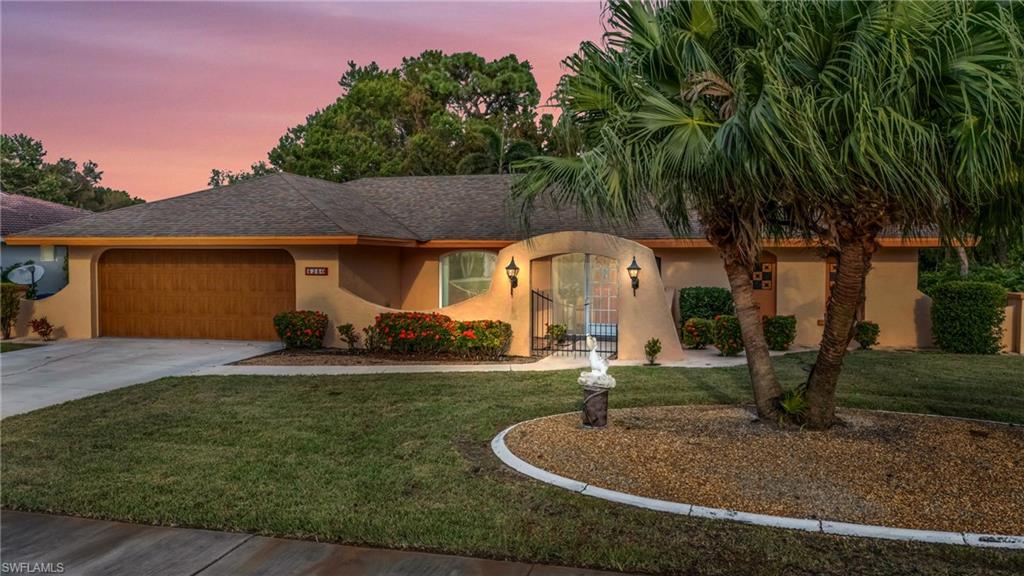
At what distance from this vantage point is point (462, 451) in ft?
23.7

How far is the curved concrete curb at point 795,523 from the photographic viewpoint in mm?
4746

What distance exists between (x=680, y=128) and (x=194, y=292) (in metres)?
13.8

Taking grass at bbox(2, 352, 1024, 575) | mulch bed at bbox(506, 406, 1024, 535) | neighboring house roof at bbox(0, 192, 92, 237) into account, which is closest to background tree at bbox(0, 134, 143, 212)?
neighboring house roof at bbox(0, 192, 92, 237)

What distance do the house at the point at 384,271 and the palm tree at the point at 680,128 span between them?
5.57 meters

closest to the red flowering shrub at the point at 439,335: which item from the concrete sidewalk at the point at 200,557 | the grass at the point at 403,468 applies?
the grass at the point at 403,468

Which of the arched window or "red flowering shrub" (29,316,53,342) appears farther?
the arched window

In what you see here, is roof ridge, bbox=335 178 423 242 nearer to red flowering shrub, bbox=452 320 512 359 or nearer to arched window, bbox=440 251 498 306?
arched window, bbox=440 251 498 306

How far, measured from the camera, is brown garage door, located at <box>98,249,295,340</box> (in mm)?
16250

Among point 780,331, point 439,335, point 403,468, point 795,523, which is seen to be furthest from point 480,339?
point 795,523

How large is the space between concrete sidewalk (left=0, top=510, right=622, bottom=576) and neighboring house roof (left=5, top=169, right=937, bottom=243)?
9.71m

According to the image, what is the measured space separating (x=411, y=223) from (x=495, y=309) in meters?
5.11

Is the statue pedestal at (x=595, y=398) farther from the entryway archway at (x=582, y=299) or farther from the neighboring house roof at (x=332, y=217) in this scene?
the entryway archway at (x=582, y=299)

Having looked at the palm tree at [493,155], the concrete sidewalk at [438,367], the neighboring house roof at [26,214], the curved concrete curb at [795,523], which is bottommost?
the curved concrete curb at [795,523]

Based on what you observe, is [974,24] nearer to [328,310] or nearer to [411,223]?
[328,310]
